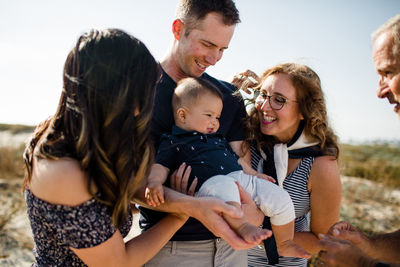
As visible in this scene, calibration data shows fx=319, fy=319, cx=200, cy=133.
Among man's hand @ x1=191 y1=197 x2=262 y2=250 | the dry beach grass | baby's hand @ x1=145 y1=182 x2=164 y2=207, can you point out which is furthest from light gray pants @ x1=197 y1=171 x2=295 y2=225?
the dry beach grass

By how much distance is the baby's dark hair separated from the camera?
2633 mm

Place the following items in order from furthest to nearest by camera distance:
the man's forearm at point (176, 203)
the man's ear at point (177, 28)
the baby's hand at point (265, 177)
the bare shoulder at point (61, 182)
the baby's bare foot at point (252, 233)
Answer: the man's ear at point (177, 28)
the baby's hand at point (265, 177)
the man's forearm at point (176, 203)
the baby's bare foot at point (252, 233)
the bare shoulder at point (61, 182)

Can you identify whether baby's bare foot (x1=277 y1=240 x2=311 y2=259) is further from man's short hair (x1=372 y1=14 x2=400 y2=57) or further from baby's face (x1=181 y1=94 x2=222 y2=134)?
man's short hair (x1=372 y1=14 x2=400 y2=57)

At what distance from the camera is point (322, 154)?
115 inches

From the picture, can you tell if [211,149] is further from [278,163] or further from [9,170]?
[9,170]

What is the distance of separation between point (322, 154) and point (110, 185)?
2000mm

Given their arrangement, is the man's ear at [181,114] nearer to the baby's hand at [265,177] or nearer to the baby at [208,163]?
the baby at [208,163]

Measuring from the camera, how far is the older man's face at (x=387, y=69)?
2250 mm

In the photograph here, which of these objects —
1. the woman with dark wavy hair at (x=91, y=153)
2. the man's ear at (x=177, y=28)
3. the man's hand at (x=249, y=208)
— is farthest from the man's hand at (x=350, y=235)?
the man's ear at (x=177, y=28)

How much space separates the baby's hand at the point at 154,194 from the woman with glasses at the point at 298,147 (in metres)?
1.16

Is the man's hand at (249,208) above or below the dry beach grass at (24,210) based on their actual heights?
above

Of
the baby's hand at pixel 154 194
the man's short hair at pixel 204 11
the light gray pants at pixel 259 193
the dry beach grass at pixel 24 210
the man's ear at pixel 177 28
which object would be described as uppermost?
the man's short hair at pixel 204 11

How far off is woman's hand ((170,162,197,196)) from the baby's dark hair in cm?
55

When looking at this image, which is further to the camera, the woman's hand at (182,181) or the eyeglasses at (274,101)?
the eyeglasses at (274,101)
